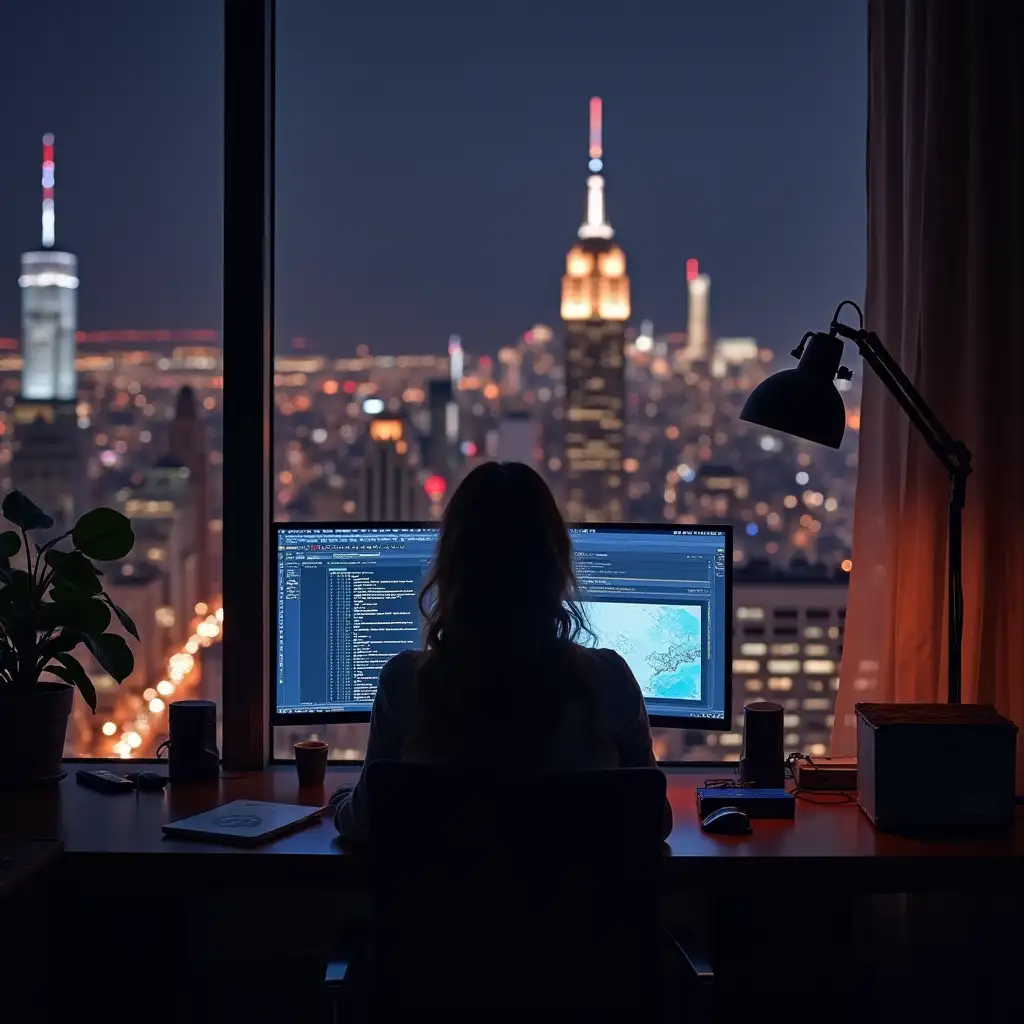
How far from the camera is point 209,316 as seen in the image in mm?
2752

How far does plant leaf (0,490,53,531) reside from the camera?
7.88 feet

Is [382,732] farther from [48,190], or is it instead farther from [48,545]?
[48,190]

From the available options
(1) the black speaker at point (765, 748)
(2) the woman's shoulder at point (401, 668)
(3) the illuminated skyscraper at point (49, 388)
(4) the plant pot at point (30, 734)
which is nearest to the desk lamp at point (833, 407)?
(1) the black speaker at point (765, 748)


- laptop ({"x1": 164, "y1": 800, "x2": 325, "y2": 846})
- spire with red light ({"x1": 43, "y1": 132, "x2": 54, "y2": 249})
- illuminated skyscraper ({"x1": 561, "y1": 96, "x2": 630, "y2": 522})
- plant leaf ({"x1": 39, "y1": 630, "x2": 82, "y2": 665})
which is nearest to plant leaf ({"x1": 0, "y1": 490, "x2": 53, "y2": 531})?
plant leaf ({"x1": 39, "y1": 630, "x2": 82, "y2": 665})

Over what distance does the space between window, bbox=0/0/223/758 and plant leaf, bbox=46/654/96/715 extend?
1.04ft

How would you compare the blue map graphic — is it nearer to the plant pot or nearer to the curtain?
the curtain

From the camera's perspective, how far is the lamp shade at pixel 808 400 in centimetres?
215

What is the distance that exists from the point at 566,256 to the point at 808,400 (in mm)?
1059

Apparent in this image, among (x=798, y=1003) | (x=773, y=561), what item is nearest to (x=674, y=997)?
(x=798, y=1003)

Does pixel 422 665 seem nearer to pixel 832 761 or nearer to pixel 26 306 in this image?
pixel 832 761

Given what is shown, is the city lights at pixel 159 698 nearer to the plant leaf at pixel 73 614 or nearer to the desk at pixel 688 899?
the desk at pixel 688 899

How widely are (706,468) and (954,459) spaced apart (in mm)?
604

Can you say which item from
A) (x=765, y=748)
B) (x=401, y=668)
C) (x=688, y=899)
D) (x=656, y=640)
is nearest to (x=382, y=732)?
(x=401, y=668)

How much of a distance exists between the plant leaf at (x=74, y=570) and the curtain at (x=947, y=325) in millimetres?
1589
